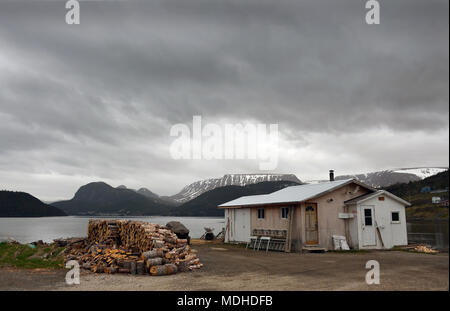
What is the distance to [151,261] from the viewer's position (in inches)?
545

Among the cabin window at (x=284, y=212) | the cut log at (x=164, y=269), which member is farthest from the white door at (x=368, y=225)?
the cut log at (x=164, y=269)

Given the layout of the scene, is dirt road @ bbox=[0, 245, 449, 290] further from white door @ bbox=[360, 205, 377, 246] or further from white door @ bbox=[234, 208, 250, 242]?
white door @ bbox=[234, 208, 250, 242]

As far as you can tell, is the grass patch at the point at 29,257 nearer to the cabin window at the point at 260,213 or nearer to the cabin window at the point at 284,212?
the cabin window at the point at 284,212

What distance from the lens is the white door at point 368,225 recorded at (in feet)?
71.8

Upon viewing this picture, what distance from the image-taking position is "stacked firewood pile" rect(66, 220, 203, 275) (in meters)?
14.0

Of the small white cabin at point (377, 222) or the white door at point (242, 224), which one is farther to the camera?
the white door at point (242, 224)

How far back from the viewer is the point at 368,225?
22.2 metres

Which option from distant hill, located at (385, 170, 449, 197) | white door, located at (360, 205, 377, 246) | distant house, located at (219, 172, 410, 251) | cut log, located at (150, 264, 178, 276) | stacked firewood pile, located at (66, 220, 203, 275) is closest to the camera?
cut log, located at (150, 264, 178, 276)

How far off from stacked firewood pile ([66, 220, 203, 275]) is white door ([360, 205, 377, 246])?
1145 cm

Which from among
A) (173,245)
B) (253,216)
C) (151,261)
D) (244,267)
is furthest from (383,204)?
(151,261)

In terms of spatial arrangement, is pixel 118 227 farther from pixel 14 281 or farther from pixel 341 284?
pixel 341 284

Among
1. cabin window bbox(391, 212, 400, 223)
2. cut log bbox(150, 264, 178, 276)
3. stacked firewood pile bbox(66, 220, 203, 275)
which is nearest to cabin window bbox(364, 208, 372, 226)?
cabin window bbox(391, 212, 400, 223)

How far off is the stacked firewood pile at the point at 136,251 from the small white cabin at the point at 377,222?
11.1m

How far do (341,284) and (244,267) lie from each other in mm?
5510
